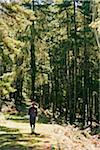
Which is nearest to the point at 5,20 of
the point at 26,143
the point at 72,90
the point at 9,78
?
the point at 9,78

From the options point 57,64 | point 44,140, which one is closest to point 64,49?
point 57,64

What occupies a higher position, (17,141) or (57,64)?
(57,64)

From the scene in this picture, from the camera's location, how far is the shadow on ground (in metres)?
20.9

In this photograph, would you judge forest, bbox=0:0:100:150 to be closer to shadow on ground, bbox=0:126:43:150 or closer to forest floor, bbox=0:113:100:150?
forest floor, bbox=0:113:100:150

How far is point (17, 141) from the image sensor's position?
22.6 meters

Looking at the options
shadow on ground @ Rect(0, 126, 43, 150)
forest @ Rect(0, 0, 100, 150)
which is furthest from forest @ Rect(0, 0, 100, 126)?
shadow on ground @ Rect(0, 126, 43, 150)

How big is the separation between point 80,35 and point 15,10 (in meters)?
23.3

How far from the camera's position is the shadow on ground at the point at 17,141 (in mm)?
20859

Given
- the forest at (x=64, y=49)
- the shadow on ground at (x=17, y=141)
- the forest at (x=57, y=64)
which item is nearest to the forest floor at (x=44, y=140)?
the shadow on ground at (x=17, y=141)

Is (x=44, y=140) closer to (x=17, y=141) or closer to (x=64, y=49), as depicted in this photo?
(x=17, y=141)

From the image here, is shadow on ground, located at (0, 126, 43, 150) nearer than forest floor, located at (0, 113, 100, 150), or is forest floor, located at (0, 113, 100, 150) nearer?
forest floor, located at (0, 113, 100, 150)

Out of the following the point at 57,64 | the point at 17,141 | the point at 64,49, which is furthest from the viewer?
the point at 57,64

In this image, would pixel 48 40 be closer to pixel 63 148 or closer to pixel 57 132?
pixel 57 132

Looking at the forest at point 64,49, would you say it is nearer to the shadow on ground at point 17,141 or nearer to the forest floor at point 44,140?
the forest floor at point 44,140
